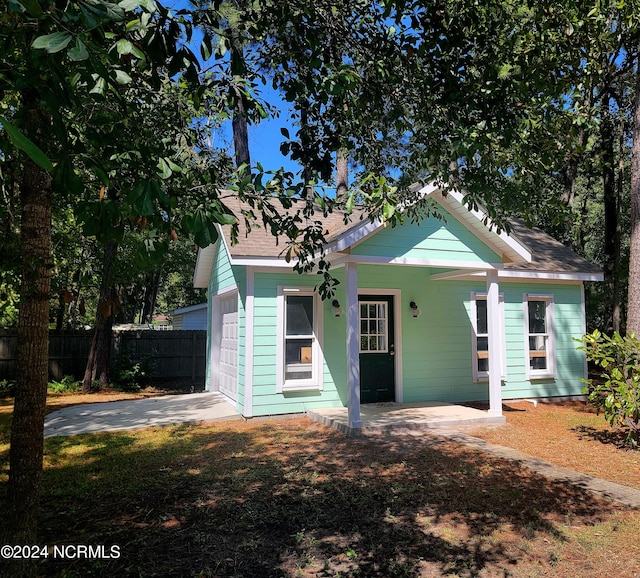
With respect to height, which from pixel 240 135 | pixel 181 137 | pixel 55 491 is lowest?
pixel 55 491

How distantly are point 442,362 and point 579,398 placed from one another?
3984 mm

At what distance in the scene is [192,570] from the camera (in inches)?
125

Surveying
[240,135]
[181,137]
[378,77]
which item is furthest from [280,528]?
[240,135]

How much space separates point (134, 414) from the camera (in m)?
9.01

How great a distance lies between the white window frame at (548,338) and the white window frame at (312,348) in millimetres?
4992

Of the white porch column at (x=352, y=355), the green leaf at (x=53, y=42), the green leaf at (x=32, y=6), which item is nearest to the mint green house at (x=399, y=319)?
the white porch column at (x=352, y=355)

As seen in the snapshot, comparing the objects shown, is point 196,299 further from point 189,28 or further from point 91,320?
point 189,28

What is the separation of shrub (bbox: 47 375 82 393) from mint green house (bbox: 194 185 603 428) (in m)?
4.27

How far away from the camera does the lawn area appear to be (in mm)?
3307

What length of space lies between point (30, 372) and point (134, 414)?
674 cm

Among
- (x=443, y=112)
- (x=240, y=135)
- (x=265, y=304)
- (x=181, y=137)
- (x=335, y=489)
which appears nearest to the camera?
(x=443, y=112)

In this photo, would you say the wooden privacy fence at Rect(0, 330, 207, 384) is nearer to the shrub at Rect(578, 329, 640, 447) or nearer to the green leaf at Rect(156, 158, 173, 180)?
the shrub at Rect(578, 329, 640, 447)

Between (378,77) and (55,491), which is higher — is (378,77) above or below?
above

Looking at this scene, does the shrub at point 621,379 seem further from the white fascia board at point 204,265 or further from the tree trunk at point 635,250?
the white fascia board at point 204,265
